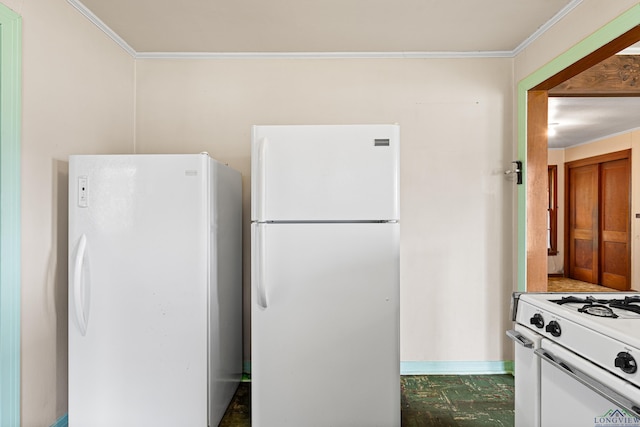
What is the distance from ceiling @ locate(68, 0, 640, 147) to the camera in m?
1.89

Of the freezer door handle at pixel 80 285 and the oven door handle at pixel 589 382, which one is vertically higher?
the freezer door handle at pixel 80 285

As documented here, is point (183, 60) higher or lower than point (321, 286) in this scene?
higher

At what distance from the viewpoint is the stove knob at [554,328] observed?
1.17 meters

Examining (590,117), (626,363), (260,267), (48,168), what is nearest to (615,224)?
(590,117)

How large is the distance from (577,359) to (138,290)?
181 centimetres

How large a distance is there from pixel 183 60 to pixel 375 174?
1.74 metres

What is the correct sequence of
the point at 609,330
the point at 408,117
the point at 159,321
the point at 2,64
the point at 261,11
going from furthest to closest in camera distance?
the point at 408,117, the point at 261,11, the point at 159,321, the point at 2,64, the point at 609,330

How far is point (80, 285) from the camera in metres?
1.63

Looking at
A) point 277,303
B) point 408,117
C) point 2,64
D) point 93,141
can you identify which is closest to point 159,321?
point 277,303

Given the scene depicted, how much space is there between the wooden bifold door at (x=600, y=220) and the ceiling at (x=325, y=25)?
4247 mm

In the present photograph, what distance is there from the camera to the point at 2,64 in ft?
4.74

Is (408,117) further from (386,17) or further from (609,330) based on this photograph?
(609,330)

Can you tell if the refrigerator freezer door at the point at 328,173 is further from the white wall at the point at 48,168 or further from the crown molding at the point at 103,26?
the crown molding at the point at 103,26

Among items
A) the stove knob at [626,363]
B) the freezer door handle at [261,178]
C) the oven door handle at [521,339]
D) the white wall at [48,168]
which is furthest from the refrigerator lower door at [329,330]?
the white wall at [48,168]
